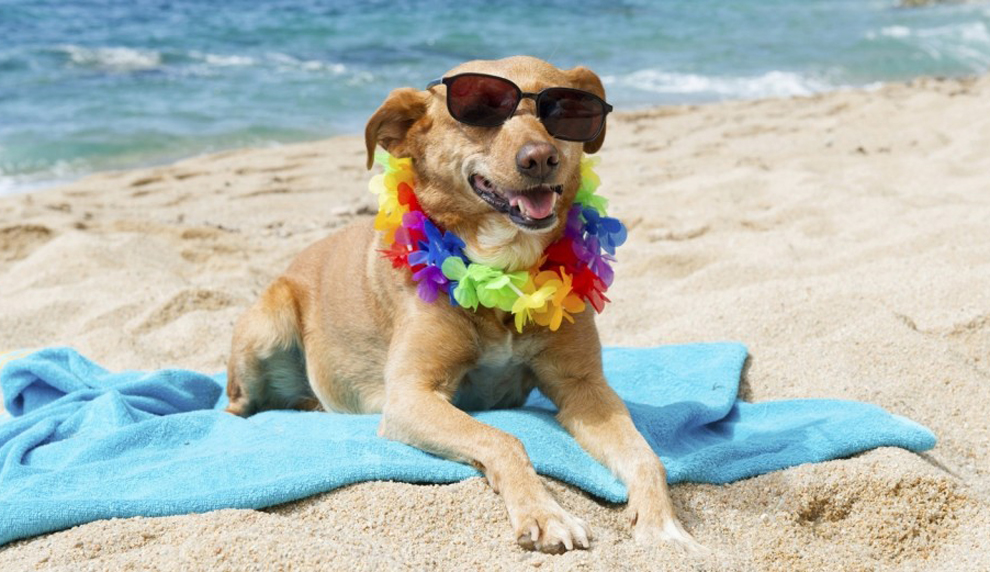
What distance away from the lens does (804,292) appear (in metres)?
5.34

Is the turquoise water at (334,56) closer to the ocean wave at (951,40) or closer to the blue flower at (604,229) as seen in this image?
the ocean wave at (951,40)

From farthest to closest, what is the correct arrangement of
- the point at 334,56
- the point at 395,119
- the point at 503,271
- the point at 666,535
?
the point at 334,56, the point at 395,119, the point at 503,271, the point at 666,535

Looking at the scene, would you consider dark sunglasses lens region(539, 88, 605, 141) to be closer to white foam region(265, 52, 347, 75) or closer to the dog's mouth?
the dog's mouth

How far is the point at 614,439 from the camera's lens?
11.5 ft

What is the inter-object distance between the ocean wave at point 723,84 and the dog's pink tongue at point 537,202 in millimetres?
12568

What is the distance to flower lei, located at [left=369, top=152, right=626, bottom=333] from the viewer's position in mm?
3742

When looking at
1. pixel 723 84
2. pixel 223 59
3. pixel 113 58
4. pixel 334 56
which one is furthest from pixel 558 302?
pixel 113 58

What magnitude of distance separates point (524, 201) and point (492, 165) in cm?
19

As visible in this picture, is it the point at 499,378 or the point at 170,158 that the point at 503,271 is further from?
the point at 170,158

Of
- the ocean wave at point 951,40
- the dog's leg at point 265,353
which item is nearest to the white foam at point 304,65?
the ocean wave at point 951,40

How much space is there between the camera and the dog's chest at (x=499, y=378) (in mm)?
3861

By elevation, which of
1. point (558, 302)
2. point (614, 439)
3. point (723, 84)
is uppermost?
point (558, 302)

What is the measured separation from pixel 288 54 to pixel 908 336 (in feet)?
54.6

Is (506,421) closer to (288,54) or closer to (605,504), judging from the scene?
(605,504)
